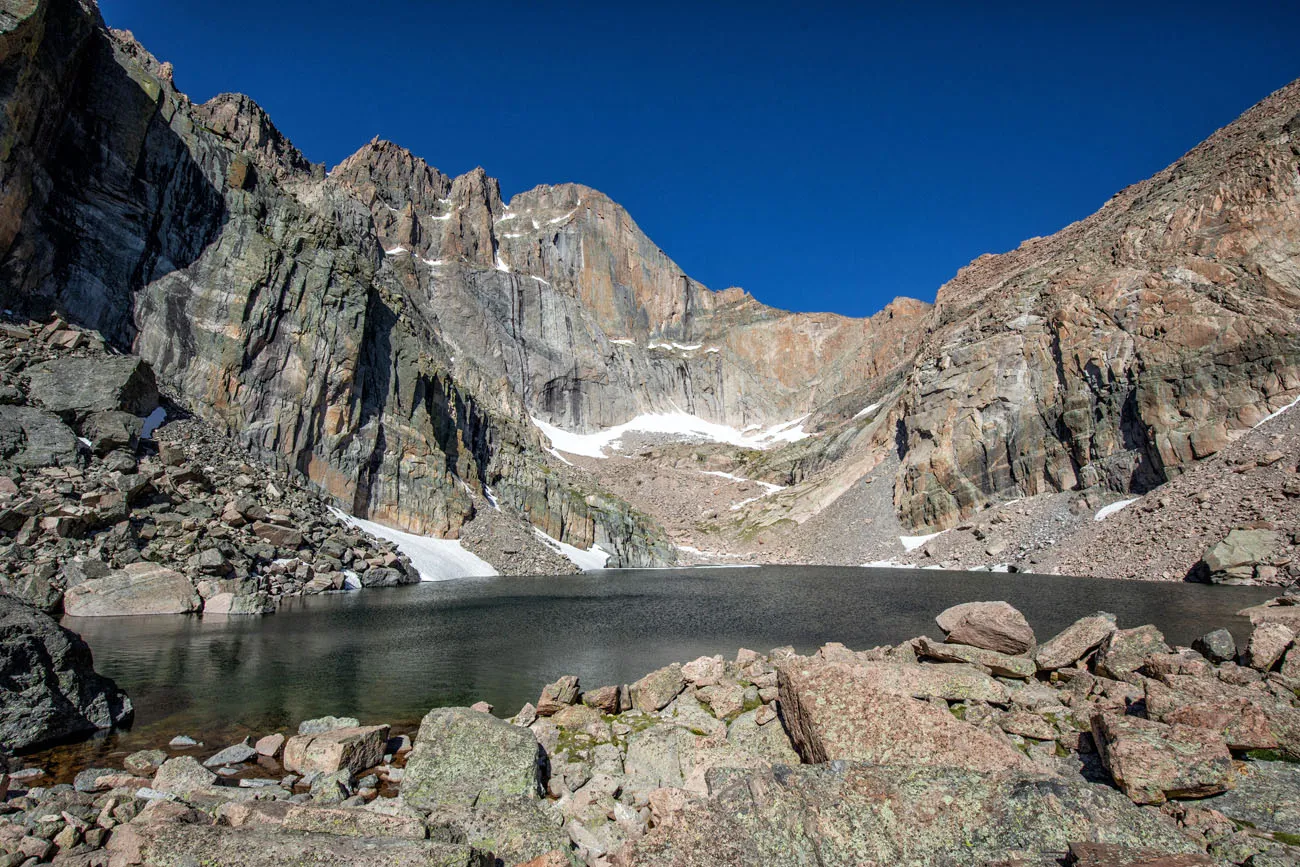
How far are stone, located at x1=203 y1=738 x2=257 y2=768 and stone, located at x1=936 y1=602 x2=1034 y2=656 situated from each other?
13.2 m

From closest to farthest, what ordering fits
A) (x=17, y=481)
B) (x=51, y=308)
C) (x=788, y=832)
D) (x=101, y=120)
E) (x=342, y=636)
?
(x=788, y=832)
(x=342, y=636)
(x=17, y=481)
(x=51, y=308)
(x=101, y=120)

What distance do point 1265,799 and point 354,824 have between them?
Answer: 335 inches

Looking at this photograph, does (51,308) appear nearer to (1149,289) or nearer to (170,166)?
(170,166)

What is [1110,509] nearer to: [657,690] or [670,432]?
[657,690]

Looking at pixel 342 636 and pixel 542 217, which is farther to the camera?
pixel 542 217

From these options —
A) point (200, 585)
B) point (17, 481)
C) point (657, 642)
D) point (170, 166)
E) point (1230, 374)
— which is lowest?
point (657, 642)

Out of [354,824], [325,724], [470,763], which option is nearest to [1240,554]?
[470,763]

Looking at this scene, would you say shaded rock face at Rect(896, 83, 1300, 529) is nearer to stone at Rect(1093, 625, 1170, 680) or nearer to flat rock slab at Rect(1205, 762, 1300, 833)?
stone at Rect(1093, 625, 1170, 680)

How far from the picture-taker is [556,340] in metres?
168

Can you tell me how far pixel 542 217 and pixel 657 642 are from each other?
186206 mm

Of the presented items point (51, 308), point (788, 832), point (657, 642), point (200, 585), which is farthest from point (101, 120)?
point (788, 832)

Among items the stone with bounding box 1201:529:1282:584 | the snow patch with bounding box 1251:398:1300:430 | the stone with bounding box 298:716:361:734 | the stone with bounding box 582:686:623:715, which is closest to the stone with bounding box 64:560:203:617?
the stone with bounding box 298:716:361:734

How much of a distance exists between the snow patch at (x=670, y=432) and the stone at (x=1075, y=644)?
437 feet

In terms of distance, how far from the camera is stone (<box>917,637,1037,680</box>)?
11.5 m
